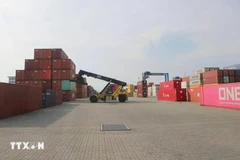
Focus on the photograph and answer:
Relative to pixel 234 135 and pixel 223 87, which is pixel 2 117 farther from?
pixel 223 87

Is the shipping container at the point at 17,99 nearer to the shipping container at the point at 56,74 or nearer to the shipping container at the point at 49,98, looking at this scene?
the shipping container at the point at 49,98

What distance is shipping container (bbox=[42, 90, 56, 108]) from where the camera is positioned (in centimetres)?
2319

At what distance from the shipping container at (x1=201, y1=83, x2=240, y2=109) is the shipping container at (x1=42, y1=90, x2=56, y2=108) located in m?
16.1

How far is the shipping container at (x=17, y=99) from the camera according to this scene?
13.9 metres

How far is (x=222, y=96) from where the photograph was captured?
20.5 m

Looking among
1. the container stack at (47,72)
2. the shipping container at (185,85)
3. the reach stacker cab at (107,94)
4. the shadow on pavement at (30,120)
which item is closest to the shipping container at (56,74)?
the container stack at (47,72)

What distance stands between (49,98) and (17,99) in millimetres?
8514

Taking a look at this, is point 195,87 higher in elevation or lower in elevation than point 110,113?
higher

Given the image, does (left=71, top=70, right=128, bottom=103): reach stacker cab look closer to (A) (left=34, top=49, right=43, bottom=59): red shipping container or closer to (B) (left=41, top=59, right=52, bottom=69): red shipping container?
(B) (left=41, top=59, right=52, bottom=69): red shipping container

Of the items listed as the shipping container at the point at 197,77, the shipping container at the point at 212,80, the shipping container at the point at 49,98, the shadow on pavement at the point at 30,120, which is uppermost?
the shipping container at the point at 197,77

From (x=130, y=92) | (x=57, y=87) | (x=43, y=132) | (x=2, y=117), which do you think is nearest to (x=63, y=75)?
(x=57, y=87)

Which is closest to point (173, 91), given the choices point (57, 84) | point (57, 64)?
point (57, 84)

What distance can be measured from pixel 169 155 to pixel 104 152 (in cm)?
166

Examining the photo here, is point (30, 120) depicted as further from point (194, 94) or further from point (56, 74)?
point (194, 94)
